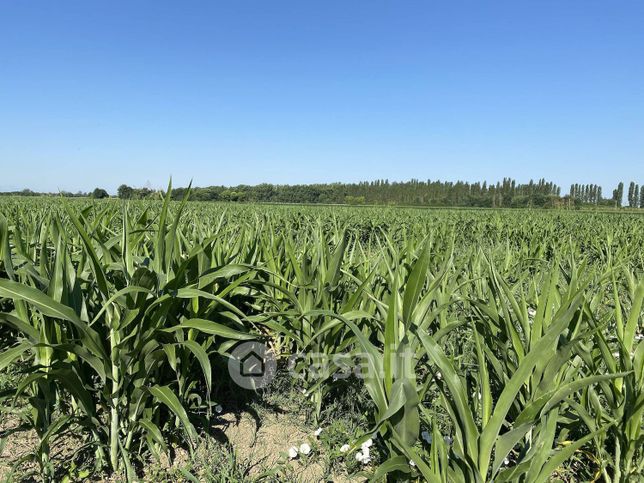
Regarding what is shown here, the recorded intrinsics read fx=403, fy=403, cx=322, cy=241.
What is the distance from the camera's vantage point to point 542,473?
115cm

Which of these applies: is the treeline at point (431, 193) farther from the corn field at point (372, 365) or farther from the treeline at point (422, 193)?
the corn field at point (372, 365)

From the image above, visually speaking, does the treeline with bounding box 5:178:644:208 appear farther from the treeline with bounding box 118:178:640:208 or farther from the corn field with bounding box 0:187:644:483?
the corn field with bounding box 0:187:644:483

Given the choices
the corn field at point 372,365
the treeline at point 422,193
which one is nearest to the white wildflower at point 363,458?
the corn field at point 372,365

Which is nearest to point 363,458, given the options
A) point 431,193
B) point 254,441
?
point 254,441

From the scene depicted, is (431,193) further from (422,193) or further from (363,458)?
(363,458)

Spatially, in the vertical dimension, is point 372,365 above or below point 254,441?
above

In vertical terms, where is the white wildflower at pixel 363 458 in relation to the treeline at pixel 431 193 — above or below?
below

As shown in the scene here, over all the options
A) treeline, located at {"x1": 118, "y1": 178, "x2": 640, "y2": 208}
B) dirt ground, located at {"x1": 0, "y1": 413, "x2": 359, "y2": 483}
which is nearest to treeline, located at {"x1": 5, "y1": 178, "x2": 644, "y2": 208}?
treeline, located at {"x1": 118, "y1": 178, "x2": 640, "y2": 208}

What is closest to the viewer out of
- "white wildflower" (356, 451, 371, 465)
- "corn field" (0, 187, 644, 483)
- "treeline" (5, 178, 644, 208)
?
"corn field" (0, 187, 644, 483)

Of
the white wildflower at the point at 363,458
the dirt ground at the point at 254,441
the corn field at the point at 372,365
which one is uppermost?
the corn field at the point at 372,365

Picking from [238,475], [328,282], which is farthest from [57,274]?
[328,282]

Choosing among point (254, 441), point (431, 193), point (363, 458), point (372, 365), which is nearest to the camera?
point (372, 365)

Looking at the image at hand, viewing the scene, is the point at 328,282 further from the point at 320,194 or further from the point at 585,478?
the point at 320,194

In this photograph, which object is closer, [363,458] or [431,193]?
[363,458]
